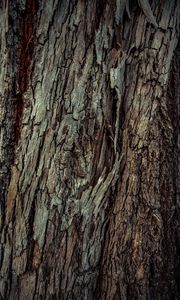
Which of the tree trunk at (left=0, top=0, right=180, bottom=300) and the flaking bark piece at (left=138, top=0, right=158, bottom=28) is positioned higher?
the flaking bark piece at (left=138, top=0, right=158, bottom=28)

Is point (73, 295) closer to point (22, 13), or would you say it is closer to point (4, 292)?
point (4, 292)

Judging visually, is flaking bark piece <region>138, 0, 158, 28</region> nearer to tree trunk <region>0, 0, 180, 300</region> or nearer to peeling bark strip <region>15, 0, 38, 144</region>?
tree trunk <region>0, 0, 180, 300</region>

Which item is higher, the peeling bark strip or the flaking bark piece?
the flaking bark piece

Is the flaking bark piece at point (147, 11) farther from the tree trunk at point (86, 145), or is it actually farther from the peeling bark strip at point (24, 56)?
the peeling bark strip at point (24, 56)

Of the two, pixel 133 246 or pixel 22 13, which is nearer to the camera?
pixel 22 13

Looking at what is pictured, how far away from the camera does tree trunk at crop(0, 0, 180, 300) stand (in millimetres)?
1343

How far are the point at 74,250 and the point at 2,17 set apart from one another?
99 cm

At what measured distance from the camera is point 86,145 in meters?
1.39

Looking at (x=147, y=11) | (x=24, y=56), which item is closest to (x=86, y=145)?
(x=24, y=56)

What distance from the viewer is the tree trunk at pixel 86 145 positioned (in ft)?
4.41

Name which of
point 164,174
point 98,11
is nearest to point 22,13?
point 98,11

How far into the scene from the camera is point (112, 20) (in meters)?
1.36

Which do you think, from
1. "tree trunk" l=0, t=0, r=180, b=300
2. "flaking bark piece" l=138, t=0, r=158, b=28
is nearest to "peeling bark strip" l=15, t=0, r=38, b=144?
"tree trunk" l=0, t=0, r=180, b=300

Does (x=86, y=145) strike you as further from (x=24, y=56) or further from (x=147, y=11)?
(x=147, y=11)
